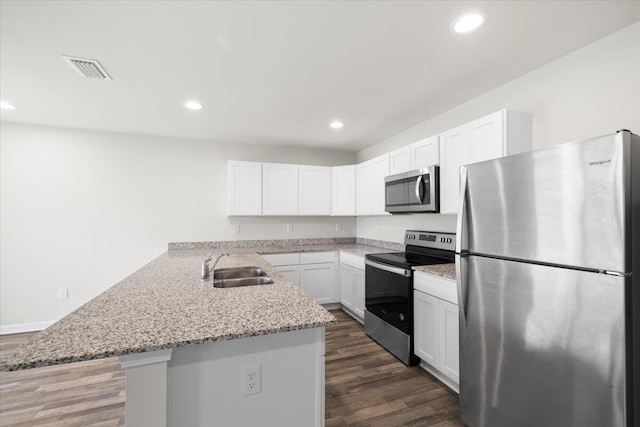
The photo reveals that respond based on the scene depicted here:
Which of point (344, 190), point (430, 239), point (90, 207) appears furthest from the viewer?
point (344, 190)

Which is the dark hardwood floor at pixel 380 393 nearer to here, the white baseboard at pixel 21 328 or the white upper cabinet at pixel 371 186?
the white upper cabinet at pixel 371 186

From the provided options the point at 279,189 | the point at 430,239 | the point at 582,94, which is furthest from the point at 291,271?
the point at 582,94

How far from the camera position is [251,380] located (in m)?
1.23

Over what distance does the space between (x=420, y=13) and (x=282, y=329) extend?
180 cm

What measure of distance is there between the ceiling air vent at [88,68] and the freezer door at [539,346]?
9.67 feet

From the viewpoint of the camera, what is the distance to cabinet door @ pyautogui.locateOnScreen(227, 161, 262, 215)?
13.1ft

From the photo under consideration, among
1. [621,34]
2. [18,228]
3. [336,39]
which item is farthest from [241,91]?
[18,228]

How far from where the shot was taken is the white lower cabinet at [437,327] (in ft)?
7.01

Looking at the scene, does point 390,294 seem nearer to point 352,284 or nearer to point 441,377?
point 441,377

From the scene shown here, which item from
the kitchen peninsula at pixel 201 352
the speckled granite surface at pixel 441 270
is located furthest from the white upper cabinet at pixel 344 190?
the kitchen peninsula at pixel 201 352

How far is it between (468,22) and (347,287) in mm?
3146

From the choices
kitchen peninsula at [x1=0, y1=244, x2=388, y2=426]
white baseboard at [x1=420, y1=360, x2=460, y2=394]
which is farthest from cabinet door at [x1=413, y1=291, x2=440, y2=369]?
kitchen peninsula at [x1=0, y1=244, x2=388, y2=426]

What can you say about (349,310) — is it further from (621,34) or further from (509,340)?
(621,34)

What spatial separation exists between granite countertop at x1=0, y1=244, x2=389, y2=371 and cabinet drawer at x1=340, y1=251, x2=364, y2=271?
1861 millimetres
